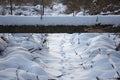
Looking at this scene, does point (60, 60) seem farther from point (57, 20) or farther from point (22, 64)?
point (57, 20)

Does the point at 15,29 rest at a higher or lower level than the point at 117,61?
higher

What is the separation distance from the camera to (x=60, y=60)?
5.85 metres

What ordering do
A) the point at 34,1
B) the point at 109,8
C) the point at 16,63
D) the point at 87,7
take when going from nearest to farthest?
the point at 16,63, the point at 109,8, the point at 87,7, the point at 34,1

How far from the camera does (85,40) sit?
25.3 ft

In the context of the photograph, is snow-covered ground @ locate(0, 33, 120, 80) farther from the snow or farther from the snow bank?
the snow

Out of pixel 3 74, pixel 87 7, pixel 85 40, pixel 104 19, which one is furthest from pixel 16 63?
pixel 87 7

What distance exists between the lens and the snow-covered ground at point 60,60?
4456 mm

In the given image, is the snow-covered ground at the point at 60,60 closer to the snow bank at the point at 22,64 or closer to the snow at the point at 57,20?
the snow bank at the point at 22,64

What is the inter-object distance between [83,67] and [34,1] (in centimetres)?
1353

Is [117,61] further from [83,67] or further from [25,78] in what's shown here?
[25,78]

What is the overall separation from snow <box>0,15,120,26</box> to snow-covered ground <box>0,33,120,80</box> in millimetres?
925

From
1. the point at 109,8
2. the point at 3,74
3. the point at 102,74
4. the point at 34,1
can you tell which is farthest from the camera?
the point at 34,1

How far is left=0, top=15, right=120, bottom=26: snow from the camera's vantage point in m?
4.46

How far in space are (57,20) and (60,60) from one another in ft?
5.40
